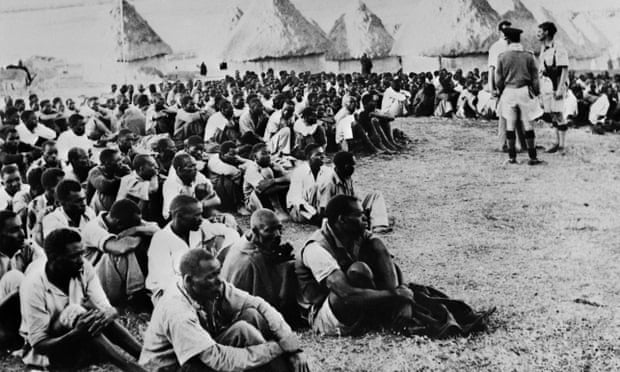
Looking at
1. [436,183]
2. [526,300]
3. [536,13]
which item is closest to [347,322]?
[526,300]

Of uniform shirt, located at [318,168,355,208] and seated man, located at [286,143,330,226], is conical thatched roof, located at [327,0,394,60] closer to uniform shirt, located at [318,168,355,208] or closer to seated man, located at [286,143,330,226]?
seated man, located at [286,143,330,226]

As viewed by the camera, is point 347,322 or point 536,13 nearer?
point 347,322

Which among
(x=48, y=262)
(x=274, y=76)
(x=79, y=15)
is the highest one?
(x=79, y=15)

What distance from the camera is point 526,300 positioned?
13.3 ft

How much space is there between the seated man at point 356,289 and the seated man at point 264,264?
7 centimetres

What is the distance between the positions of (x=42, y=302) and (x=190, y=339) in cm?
78

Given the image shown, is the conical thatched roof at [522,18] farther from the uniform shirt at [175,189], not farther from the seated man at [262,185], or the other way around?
the uniform shirt at [175,189]

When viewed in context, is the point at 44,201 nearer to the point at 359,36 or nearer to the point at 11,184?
the point at 11,184

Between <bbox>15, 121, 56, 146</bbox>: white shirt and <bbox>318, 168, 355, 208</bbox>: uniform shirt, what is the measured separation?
4.18m

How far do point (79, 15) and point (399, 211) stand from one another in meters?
7.02

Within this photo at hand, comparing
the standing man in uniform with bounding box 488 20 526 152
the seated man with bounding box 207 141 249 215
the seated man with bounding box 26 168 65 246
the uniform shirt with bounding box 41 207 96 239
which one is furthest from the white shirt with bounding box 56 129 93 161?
the standing man in uniform with bounding box 488 20 526 152

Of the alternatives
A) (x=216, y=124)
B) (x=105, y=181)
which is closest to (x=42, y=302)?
(x=105, y=181)

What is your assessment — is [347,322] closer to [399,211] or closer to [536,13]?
[399,211]

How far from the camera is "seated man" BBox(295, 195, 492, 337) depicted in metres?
3.45
